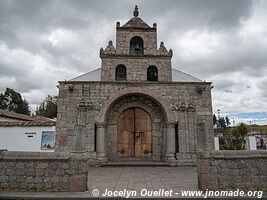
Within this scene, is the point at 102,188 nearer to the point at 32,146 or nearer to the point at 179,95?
the point at 179,95

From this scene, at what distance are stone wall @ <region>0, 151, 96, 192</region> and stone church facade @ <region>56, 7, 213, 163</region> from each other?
4.93 m

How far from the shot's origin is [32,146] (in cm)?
1311

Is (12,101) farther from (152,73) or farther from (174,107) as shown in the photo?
(174,107)

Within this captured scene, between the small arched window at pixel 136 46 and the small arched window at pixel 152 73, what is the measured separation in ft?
3.62

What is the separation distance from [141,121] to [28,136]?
6714mm

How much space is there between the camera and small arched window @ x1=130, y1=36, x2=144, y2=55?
13130 mm

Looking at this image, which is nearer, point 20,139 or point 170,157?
point 170,157

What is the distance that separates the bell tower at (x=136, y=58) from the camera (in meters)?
12.3

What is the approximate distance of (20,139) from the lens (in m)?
13.2

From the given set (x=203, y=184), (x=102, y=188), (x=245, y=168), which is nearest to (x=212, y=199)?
(x=203, y=184)

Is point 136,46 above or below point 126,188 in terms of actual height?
above

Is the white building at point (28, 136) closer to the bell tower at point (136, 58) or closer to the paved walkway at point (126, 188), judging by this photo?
the bell tower at point (136, 58)

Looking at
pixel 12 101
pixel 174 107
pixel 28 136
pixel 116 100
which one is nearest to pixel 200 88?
pixel 174 107

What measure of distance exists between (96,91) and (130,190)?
6.57 metres
